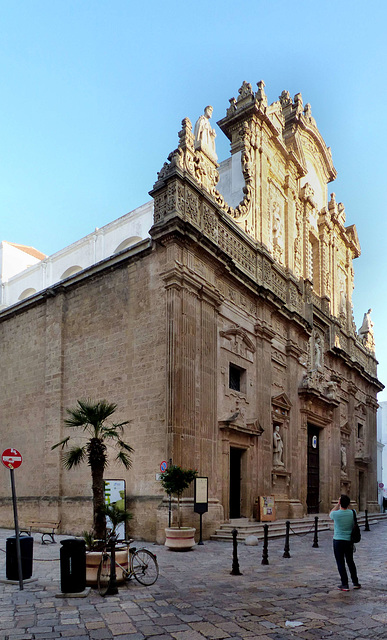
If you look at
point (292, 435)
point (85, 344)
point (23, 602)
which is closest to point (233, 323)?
point (85, 344)

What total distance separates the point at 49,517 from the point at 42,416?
3889 millimetres

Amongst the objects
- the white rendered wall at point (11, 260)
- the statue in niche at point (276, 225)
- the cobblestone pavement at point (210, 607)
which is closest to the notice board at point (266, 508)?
the cobblestone pavement at point (210, 607)

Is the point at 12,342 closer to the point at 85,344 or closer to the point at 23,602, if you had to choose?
the point at 85,344

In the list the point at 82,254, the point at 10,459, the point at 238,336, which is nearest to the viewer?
the point at 10,459

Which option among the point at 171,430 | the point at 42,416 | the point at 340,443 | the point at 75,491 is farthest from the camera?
the point at 340,443

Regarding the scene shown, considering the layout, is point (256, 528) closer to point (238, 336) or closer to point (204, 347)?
point (204, 347)

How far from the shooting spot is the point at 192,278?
18.7 metres

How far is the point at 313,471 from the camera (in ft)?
95.1

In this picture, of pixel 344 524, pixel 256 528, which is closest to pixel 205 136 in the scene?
pixel 256 528

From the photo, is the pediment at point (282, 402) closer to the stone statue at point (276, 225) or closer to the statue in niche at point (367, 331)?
the stone statue at point (276, 225)

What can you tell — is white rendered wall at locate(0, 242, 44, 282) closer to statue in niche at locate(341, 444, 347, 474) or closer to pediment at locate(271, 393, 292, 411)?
pediment at locate(271, 393, 292, 411)

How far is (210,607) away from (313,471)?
21.5 m

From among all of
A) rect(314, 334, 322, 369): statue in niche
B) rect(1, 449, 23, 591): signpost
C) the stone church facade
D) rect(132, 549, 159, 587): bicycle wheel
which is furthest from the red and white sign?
rect(314, 334, 322, 369): statue in niche

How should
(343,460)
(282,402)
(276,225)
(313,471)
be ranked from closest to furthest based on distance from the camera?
(282,402), (276,225), (313,471), (343,460)
